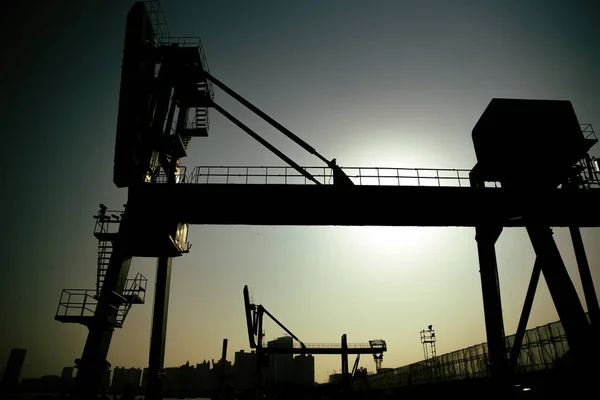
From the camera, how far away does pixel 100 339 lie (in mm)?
13164

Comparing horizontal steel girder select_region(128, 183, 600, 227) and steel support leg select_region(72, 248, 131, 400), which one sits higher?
horizontal steel girder select_region(128, 183, 600, 227)

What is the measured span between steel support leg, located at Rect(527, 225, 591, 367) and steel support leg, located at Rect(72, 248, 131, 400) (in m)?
15.0

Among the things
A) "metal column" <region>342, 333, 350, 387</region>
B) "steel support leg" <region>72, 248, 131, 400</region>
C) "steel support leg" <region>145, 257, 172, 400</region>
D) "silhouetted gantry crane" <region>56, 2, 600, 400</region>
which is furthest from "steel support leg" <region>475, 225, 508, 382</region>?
"metal column" <region>342, 333, 350, 387</region>

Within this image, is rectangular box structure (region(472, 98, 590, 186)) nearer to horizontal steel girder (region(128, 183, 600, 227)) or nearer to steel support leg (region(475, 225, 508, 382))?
horizontal steel girder (region(128, 183, 600, 227))

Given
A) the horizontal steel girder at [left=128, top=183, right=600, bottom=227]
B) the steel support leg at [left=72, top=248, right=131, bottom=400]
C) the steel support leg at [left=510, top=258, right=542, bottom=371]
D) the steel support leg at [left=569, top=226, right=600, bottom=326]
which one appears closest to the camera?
the steel support leg at [left=72, top=248, right=131, bottom=400]

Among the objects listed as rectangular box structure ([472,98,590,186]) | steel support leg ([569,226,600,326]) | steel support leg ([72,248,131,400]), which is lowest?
steel support leg ([72,248,131,400])

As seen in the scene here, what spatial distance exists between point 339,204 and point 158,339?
9514 millimetres

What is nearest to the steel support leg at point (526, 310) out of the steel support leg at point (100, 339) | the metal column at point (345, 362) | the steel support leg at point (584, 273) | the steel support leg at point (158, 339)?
the steel support leg at point (584, 273)

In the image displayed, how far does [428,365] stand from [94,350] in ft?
107

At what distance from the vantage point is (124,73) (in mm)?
15242

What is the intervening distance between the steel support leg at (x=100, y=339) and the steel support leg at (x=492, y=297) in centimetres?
1427

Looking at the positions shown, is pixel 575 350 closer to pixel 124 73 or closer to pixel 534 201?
pixel 534 201

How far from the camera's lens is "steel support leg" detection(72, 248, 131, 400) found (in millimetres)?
12656

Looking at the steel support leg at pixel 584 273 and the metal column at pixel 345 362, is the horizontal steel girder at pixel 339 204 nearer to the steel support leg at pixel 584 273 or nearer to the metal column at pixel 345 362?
the steel support leg at pixel 584 273
